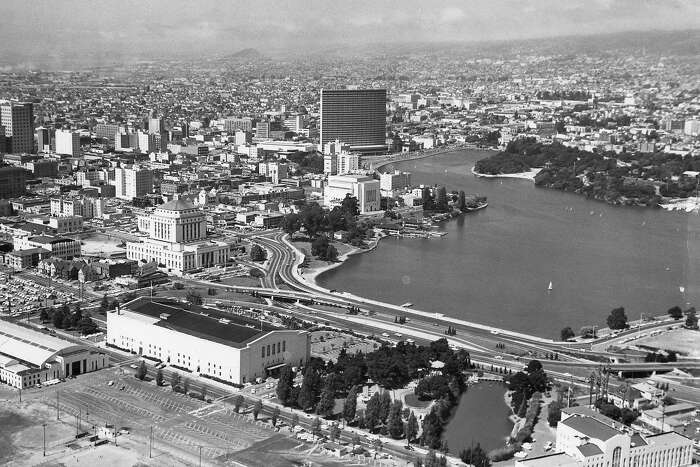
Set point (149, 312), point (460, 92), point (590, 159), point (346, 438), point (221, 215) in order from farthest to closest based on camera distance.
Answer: point (460, 92) < point (590, 159) < point (221, 215) < point (149, 312) < point (346, 438)

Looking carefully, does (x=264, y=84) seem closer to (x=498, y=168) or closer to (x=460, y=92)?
(x=460, y=92)

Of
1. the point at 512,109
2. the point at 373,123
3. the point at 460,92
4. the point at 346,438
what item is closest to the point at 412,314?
the point at 346,438

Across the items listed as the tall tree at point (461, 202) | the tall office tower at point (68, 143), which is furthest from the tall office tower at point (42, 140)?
the tall tree at point (461, 202)

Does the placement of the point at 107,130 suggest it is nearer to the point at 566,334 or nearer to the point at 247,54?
the point at 247,54

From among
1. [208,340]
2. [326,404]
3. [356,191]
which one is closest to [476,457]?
[326,404]

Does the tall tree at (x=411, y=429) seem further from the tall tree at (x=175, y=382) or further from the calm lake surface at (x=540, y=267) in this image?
the calm lake surface at (x=540, y=267)

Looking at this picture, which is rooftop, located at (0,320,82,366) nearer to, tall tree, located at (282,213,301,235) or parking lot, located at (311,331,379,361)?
parking lot, located at (311,331,379,361)

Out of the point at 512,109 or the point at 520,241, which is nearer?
the point at 520,241
